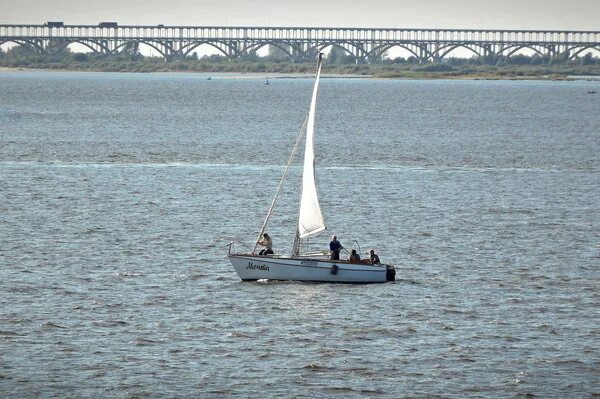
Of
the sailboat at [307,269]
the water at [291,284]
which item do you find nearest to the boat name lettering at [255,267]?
the sailboat at [307,269]

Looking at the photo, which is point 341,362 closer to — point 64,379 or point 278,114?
point 64,379

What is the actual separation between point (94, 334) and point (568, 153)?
81.4 meters

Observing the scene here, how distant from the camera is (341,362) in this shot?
42188mm

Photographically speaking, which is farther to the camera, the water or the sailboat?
the sailboat

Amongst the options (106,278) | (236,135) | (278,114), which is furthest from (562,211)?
(278,114)

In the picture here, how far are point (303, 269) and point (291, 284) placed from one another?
0.83 m

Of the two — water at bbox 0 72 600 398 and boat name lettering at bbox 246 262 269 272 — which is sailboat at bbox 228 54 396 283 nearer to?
boat name lettering at bbox 246 262 269 272

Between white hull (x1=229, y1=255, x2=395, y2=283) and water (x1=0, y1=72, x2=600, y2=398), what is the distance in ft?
2.35

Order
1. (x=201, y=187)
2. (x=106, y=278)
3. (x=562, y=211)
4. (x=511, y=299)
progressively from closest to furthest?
(x=511, y=299) → (x=106, y=278) → (x=562, y=211) → (x=201, y=187)

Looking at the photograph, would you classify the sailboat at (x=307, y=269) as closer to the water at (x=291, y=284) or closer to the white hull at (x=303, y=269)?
the white hull at (x=303, y=269)

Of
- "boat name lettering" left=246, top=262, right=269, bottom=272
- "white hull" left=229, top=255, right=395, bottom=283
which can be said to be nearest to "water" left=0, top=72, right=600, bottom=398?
"white hull" left=229, top=255, right=395, bottom=283

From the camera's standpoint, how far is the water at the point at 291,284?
40.8 metres

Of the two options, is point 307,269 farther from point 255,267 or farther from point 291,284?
point 255,267

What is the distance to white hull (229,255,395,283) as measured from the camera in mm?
54312
